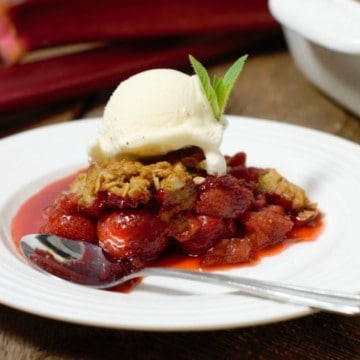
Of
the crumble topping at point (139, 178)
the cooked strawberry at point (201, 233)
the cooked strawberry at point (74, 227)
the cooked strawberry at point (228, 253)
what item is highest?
the crumble topping at point (139, 178)

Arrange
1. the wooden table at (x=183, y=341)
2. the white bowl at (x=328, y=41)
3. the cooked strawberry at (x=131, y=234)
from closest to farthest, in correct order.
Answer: the wooden table at (x=183, y=341)
the cooked strawberry at (x=131, y=234)
the white bowl at (x=328, y=41)

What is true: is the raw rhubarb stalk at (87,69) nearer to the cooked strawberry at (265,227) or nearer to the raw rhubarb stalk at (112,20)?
the raw rhubarb stalk at (112,20)

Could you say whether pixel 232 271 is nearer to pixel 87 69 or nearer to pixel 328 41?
pixel 328 41

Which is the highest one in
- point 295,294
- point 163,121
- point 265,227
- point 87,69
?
point 163,121

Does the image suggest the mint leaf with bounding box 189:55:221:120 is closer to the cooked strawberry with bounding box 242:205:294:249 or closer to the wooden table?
the cooked strawberry with bounding box 242:205:294:249

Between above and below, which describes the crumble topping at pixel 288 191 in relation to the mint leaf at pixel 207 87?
below

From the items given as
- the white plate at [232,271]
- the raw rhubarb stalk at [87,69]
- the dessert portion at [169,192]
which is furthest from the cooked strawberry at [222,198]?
the raw rhubarb stalk at [87,69]

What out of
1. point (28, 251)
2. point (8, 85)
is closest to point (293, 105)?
point (8, 85)

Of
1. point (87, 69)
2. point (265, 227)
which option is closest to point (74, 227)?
point (265, 227)
